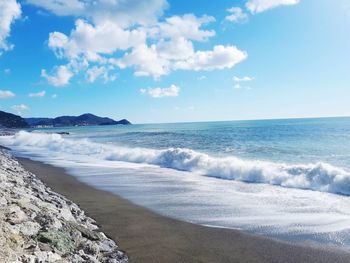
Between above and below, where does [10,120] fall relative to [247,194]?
above

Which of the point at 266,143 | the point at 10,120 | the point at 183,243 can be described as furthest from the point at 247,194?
the point at 10,120

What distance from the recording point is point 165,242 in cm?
858

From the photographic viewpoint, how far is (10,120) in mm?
176625

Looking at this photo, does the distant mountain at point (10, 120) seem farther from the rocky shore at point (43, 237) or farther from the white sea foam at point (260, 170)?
the rocky shore at point (43, 237)

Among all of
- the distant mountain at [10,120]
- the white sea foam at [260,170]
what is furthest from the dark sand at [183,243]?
the distant mountain at [10,120]

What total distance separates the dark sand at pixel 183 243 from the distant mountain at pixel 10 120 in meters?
175

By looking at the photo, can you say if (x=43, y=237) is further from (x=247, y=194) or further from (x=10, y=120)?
(x=10, y=120)

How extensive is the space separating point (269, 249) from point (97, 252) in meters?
3.93

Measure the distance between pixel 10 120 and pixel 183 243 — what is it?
188040 millimetres

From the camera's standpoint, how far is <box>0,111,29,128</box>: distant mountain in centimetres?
17071

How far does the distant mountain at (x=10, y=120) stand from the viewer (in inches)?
6721

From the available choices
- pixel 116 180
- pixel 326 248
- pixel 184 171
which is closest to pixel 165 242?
pixel 326 248

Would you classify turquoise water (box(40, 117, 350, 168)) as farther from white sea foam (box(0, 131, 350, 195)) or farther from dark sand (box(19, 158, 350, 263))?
dark sand (box(19, 158, 350, 263))

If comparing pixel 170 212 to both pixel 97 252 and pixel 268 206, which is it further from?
pixel 97 252
